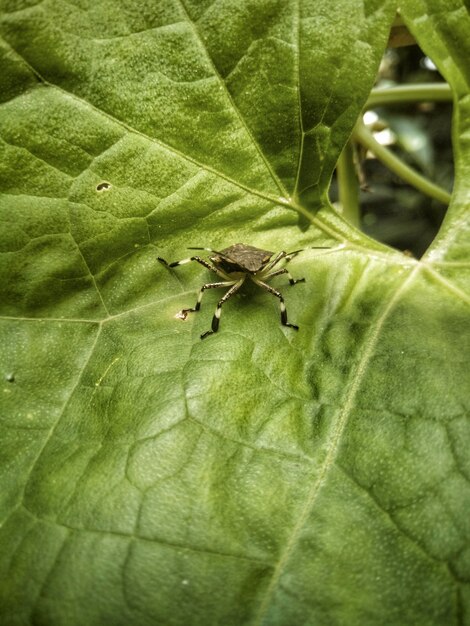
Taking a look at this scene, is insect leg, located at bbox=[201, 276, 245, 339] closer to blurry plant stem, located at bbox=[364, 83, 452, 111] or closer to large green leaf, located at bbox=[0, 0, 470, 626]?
large green leaf, located at bbox=[0, 0, 470, 626]

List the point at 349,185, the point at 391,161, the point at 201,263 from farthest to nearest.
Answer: the point at 391,161, the point at 349,185, the point at 201,263

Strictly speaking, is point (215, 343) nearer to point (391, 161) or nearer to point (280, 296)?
point (280, 296)

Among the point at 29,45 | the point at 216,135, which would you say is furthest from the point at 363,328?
the point at 29,45

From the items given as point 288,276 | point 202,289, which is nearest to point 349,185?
point 288,276

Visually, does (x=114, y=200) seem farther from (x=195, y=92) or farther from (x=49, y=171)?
(x=195, y=92)

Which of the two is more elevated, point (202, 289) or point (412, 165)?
point (202, 289)

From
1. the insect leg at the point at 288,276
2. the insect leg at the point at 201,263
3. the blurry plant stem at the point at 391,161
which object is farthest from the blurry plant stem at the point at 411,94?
the insect leg at the point at 201,263
